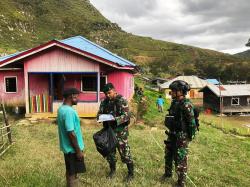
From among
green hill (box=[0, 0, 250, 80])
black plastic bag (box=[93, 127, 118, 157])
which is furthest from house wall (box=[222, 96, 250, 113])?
black plastic bag (box=[93, 127, 118, 157])

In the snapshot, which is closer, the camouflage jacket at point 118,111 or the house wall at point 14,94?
the camouflage jacket at point 118,111

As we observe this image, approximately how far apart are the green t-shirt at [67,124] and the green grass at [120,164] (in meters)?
1.34

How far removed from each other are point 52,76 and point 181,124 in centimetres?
1209

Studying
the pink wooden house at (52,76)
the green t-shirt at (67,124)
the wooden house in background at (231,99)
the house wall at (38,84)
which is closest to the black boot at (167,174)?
the green t-shirt at (67,124)

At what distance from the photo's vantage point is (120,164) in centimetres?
783

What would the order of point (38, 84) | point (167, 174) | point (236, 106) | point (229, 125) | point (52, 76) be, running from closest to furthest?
point (167, 174)
point (52, 76)
point (38, 84)
point (229, 125)
point (236, 106)

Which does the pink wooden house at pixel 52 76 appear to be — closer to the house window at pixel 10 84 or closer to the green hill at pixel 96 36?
the house window at pixel 10 84

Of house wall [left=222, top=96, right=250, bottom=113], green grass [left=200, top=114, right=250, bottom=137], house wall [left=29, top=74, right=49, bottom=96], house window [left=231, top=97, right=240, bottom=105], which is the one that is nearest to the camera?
house wall [left=29, top=74, right=49, bottom=96]

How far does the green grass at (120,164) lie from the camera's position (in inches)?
256

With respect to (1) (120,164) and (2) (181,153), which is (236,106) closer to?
(1) (120,164)

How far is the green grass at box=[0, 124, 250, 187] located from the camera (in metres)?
6.50

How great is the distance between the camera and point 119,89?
763 inches

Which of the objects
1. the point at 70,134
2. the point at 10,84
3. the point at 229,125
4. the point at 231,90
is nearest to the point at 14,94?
the point at 10,84

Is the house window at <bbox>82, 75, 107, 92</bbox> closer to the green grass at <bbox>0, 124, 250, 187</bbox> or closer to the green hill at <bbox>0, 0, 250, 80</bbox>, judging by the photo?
the green grass at <bbox>0, 124, 250, 187</bbox>
